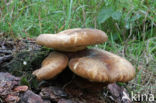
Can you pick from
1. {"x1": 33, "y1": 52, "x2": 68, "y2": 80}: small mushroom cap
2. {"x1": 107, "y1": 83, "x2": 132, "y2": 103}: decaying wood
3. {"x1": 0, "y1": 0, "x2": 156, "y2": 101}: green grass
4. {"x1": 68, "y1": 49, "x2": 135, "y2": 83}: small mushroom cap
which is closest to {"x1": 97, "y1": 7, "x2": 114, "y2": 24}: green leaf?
{"x1": 0, "y1": 0, "x2": 156, "y2": 101}: green grass

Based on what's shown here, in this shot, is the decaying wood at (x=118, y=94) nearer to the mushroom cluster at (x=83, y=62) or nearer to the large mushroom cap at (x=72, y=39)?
the mushroom cluster at (x=83, y=62)

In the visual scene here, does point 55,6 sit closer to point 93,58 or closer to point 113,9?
point 113,9

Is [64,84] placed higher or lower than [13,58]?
lower

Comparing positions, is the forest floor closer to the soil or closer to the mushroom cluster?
the soil

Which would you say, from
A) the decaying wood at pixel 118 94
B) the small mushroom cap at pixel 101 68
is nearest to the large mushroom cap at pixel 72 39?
the small mushroom cap at pixel 101 68

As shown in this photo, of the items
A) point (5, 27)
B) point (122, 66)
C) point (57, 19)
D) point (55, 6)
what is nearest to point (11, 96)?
point (122, 66)
